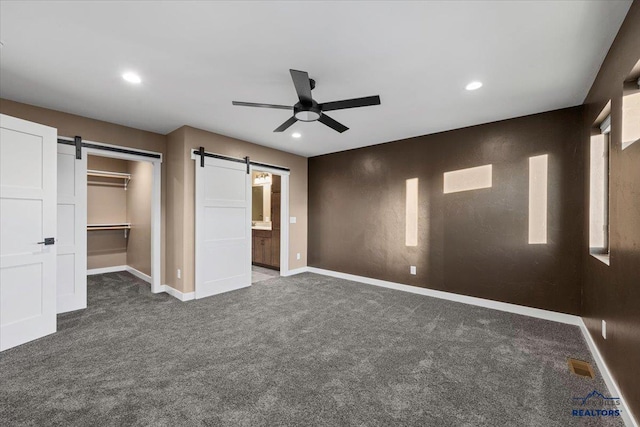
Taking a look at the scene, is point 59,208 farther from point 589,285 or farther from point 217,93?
point 589,285

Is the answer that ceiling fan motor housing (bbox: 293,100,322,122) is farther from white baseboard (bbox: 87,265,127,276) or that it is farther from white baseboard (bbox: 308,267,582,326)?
white baseboard (bbox: 87,265,127,276)

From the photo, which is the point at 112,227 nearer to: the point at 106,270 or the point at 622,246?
the point at 106,270

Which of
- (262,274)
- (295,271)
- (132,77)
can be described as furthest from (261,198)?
(132,77)

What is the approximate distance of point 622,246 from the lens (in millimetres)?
1720

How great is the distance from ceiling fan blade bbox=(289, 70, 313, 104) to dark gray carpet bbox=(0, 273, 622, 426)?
7.33 ft

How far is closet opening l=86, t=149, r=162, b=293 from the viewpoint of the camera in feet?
16.4

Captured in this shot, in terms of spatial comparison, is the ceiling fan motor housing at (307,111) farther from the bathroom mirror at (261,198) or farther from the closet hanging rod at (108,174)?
the closet hanging rod at (108,174)

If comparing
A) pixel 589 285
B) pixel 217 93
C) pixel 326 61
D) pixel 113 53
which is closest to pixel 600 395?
pixel 589 285

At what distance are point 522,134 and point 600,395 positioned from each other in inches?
111

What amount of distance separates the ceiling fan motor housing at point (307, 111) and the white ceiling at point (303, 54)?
295 millimetres

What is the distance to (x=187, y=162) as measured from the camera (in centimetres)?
383

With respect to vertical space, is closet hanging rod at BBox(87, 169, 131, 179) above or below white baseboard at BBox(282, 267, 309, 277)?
above

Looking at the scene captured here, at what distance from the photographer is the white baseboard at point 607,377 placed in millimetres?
1560

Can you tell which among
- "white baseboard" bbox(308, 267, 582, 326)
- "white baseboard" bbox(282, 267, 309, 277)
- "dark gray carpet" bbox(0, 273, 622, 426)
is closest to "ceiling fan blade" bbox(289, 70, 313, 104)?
"dark gray carpet" bbox(0, 273, 622, 426)
